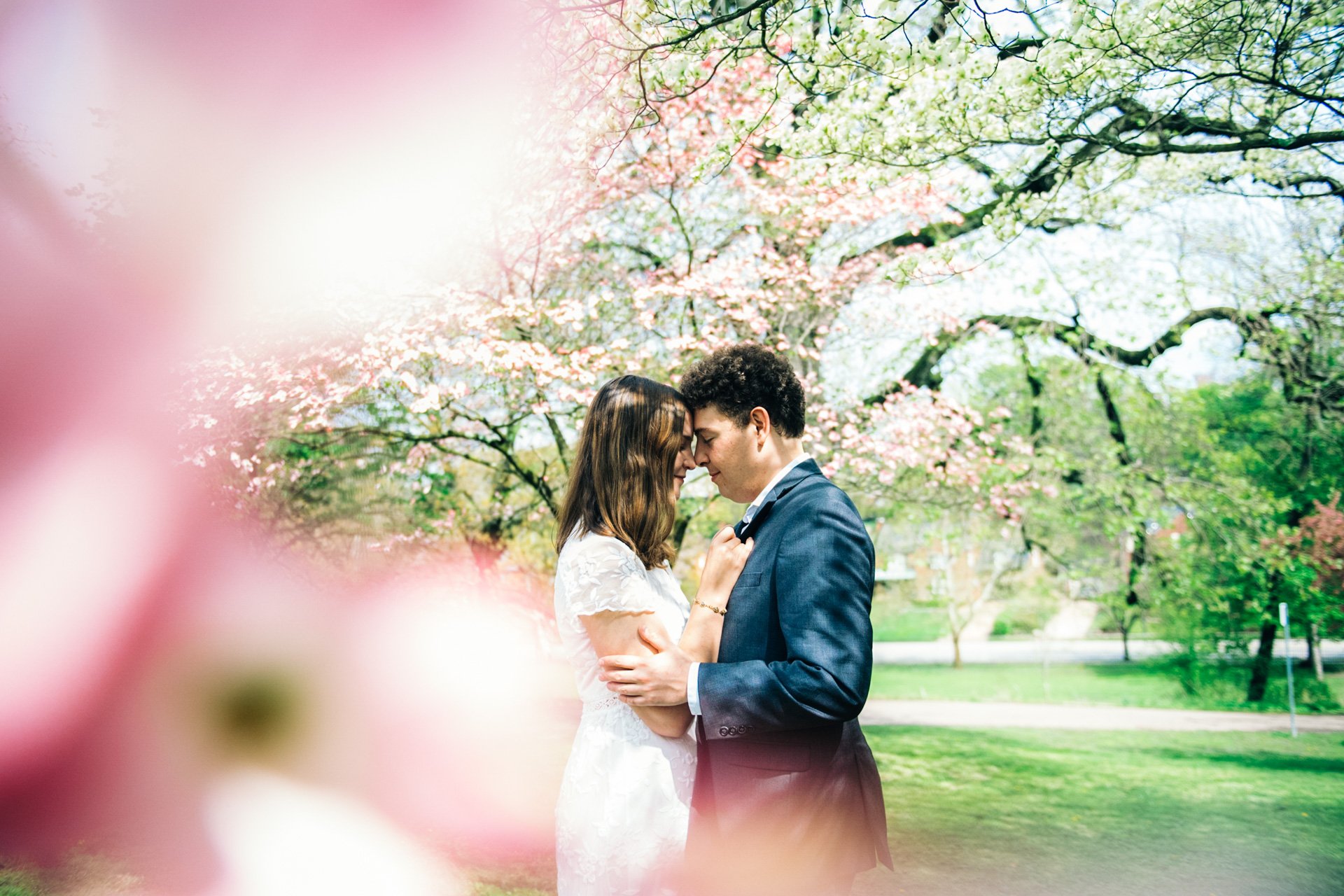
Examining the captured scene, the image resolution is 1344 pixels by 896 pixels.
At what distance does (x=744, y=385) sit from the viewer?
8.27ft

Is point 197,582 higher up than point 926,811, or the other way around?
point 197,582

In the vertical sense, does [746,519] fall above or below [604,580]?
Result: above

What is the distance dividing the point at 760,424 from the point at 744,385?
13 cm

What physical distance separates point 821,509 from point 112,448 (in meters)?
5.11

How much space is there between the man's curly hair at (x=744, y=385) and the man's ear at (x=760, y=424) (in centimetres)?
1

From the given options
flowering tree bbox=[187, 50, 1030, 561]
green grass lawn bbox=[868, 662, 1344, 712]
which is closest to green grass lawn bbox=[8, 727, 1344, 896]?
flowering tree bbox=[187, 50, 1030, 561]

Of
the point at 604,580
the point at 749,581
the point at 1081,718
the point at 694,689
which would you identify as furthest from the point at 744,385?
the point at 1081,718

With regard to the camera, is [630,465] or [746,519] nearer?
[630,465]

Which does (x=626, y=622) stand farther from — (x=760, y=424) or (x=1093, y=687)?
(x=1093, y=687)

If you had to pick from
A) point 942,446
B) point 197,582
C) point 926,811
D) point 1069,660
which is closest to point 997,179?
point 942,446

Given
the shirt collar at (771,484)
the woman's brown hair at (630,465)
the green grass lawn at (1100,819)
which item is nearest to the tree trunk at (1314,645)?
the green grass lawn at (1100,819)

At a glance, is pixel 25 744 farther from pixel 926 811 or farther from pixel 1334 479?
pixel 1334 479

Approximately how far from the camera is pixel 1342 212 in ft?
26.5

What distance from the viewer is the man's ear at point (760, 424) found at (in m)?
2.55
